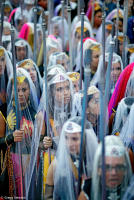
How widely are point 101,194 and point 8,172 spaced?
5.09 ft

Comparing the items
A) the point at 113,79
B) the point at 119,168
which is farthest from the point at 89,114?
the point at 113,79

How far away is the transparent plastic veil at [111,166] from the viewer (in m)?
2.72

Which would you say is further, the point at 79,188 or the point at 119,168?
the point at 79,188

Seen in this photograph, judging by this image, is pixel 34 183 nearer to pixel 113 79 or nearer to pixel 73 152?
pixel 73 152

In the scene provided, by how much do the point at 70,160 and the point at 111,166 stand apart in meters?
0.41

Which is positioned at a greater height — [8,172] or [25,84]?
[25,84]

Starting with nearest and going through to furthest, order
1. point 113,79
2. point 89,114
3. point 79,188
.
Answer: point 79,188 < point 89,114 < point 113,79

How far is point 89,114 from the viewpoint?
3.65 metres

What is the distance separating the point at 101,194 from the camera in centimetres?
280

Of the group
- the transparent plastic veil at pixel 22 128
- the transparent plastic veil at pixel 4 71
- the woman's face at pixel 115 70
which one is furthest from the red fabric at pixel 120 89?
the transparent plastic veil at pixel 4 71

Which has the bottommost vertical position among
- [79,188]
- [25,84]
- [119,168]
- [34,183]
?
[34,183]

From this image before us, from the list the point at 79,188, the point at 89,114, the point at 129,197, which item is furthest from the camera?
the point at 89,114

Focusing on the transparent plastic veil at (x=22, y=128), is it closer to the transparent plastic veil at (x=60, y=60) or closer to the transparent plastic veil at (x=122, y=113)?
the transparent plastic veil at (x=122, y=113)

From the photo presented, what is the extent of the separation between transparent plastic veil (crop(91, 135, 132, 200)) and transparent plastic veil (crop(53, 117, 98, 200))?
187mm
